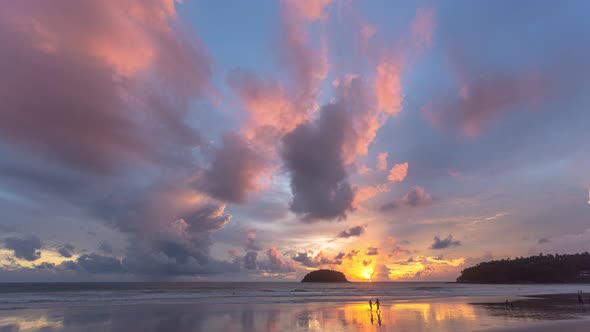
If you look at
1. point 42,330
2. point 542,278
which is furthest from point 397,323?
point 542,278

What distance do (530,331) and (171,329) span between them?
92.9 ft

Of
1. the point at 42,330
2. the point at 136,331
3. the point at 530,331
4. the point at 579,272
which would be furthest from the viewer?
the point at 579,272

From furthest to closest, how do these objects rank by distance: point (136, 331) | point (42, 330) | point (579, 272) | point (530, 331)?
point (579, 272)
point (42, 330)
point (136, 331)
point (530, 331)

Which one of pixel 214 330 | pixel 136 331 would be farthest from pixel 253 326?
pixel 136 331

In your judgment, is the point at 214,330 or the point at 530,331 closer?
the point at 530,331

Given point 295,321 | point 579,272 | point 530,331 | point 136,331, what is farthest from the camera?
point 579,272

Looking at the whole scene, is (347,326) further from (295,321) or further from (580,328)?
(580,328)

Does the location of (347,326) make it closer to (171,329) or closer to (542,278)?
(171,329)

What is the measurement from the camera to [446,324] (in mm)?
29484

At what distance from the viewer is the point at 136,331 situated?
91.8 ft

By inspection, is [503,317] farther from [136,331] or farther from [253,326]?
[136,331]

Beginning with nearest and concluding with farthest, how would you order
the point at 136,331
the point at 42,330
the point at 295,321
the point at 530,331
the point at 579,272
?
the point at 530,331 < the point at 136,331 < the point at 42,330 < the point at 295,321 < the point at 579,272

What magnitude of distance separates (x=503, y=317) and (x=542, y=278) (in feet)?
677

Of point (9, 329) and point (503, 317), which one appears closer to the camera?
point (9, 329)
